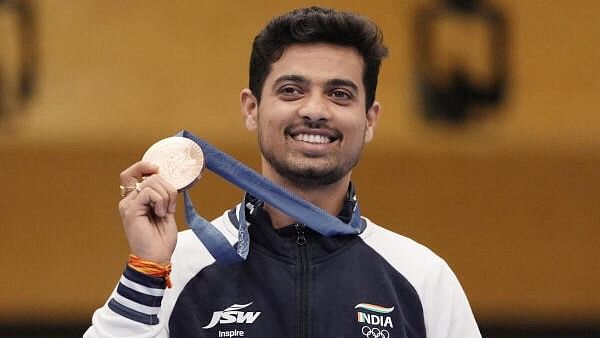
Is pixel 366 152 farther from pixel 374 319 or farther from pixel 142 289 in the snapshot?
pixel 142 289

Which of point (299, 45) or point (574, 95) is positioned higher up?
point (299, 45)

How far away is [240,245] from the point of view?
3.11 m

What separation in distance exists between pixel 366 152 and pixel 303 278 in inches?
129

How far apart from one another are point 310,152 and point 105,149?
10.7 ft

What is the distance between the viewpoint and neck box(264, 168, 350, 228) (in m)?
3.17

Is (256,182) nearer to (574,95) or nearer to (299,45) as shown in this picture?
(299,45)

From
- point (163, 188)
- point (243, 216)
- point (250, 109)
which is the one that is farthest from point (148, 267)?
point (250, 109)

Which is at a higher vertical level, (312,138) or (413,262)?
(312,138)

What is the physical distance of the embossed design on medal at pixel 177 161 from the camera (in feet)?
9.57

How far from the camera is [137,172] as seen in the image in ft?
9.49

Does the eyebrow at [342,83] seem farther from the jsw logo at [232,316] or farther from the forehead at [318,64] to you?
the jsw logo at [232,316]

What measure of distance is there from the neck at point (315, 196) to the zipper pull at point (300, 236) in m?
0.03

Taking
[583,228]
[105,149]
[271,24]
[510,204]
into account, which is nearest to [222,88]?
[105,149]

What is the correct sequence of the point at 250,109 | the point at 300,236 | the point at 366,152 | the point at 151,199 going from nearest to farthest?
the point at 151,199 → the point at 300,236 → the point at 250,109 → the point at 366,152
